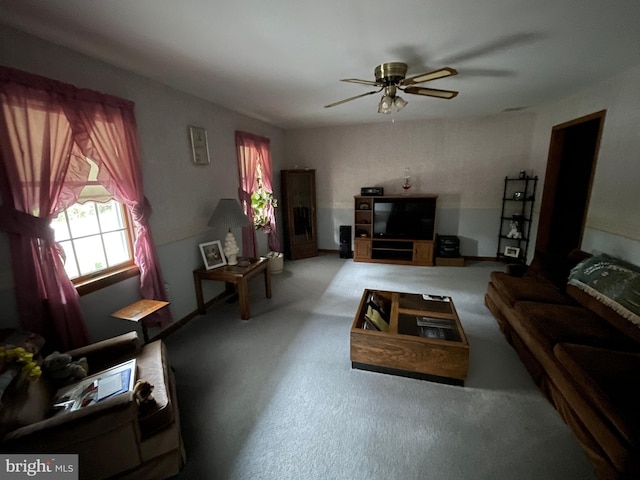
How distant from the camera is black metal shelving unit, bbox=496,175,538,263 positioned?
421cm

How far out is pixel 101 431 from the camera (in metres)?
1.15

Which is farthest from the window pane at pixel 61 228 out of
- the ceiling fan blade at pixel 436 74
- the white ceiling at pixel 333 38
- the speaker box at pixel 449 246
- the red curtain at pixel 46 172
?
the speaker box at pixel 449 246

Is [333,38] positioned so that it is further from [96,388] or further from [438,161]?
[438,161]

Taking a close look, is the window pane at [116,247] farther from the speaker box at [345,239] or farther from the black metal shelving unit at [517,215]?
the black metal shelving unit at [517,215]

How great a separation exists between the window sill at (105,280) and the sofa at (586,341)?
3169 millimetres

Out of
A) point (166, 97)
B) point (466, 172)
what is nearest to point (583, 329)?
point (466, 172)

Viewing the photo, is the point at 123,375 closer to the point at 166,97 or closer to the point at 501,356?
the point at 166,97

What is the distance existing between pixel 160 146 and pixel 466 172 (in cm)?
451

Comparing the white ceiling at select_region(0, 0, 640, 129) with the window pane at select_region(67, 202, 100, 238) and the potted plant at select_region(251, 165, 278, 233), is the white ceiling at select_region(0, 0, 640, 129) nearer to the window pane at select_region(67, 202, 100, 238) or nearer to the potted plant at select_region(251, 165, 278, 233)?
the window pane at select_region(67, 202, 100, 238)

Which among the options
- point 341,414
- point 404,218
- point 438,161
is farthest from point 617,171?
point 341,414

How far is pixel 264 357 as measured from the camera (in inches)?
89.6

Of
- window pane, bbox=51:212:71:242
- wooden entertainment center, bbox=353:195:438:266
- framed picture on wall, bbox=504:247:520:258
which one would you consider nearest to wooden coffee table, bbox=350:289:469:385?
window pane, bbox=51:212:71:242

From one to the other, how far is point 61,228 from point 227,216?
1.31 metres

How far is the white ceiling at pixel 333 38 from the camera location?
1.42m
